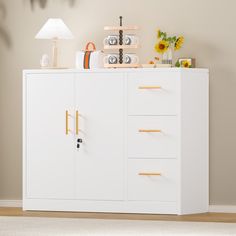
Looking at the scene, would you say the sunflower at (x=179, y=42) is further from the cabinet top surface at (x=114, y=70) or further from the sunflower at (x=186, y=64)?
the cabinet top surface at (x=114, y=70)

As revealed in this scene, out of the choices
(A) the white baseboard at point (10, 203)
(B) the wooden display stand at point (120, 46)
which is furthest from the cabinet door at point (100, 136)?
(A) the white baseboard at point (10, 203)

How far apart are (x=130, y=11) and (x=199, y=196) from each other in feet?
5.42

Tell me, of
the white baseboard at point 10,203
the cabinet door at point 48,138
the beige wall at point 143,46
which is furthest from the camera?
the white baseboard at point 10,203

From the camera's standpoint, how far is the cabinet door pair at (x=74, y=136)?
6125mm

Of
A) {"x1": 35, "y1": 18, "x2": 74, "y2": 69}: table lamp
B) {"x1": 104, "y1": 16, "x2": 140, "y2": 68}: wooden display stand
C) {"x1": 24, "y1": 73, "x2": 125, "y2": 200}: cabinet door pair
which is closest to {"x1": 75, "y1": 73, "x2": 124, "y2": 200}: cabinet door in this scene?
{"x1": 24, "y1": 73, "x2": 125, "y2": 200}: cabinet door pair

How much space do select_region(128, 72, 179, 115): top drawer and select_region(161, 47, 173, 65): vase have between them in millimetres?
276

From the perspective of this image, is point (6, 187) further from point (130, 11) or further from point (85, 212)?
point (130, 11)

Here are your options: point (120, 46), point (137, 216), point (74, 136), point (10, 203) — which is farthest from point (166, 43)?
point (10, 203)

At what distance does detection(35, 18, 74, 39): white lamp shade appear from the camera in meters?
6.36

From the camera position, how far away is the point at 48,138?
6.27 metres

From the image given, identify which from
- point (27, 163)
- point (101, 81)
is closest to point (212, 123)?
point (101, 81)

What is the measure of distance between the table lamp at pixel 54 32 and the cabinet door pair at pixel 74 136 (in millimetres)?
258

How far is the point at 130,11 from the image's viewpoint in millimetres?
6527

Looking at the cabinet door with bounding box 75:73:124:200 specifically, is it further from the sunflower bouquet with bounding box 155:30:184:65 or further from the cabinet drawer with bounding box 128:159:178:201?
the sunflower bouquet with bounding box 155:30:184:65
